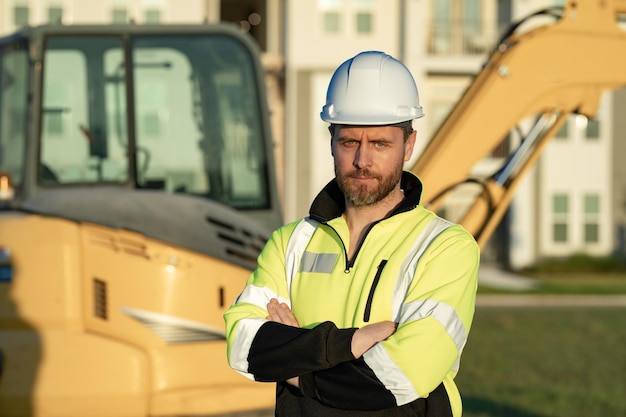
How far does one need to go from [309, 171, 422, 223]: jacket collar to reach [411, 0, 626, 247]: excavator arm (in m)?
3.83

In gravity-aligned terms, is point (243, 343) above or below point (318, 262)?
below

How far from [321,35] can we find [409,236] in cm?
2995

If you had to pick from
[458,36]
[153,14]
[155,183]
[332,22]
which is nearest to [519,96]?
[155,183]

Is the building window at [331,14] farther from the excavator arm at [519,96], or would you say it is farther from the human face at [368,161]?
the human face at [368,161]

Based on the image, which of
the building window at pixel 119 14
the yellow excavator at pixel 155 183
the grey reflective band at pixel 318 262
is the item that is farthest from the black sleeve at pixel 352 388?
the building window at pixel 119 14

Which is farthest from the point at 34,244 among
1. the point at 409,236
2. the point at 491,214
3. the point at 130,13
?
the point at 130,13

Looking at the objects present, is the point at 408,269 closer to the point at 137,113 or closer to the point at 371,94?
the point at 371,94

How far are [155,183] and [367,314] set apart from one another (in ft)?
14.2

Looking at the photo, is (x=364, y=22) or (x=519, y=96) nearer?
(x=519, y=96)

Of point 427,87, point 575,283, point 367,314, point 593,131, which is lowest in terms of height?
point 575,283

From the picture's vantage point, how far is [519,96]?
815 cm

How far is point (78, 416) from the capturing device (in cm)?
678

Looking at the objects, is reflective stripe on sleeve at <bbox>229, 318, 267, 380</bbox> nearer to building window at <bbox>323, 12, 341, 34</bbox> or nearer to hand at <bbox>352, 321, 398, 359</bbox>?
hand at <bbox>352, 321, 398, 359</bbox>

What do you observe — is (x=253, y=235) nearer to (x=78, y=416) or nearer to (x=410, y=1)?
(x=78, y=416)
